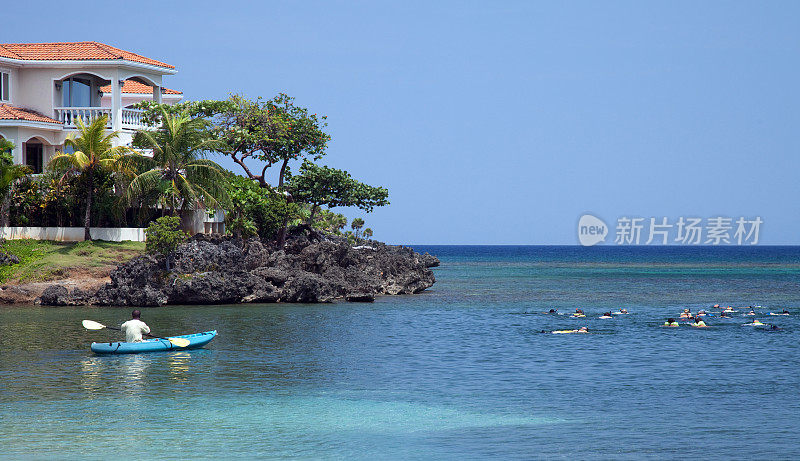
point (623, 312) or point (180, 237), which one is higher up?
point (180, 237)

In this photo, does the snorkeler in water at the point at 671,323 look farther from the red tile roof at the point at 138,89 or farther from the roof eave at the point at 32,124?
the red tile roof at the point at 138,89

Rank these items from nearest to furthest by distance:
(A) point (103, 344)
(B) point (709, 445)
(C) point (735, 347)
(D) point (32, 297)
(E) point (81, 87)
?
(B) point (709, 445) < (A) point (103, 344) < (C) point (735, 347) < (D) point (32, 297) < (E) point (81, 87)

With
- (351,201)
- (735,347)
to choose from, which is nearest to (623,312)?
(735,347)

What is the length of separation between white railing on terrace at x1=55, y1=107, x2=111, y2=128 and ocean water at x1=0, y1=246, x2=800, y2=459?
15.5m

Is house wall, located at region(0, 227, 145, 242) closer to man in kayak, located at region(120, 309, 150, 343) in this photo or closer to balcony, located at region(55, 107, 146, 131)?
balcony, located at region(55, 107, 146, 131)

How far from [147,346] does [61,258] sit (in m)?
18.1

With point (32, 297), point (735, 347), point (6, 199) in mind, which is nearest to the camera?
point (735, 347)

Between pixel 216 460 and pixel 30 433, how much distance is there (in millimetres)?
4190

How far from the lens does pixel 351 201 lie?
5112 cm

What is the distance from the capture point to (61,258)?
135 ft

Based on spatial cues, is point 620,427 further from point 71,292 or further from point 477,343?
point 71,292

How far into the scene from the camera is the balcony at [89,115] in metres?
47.7

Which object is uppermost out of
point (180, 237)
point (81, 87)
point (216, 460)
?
point (81, 87)

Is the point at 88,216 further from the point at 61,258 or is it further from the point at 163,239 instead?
the point at 163,239
